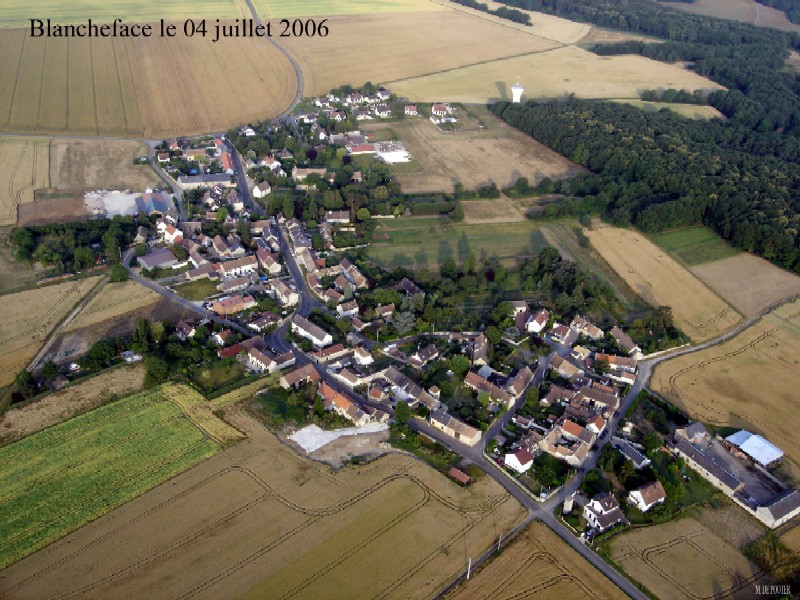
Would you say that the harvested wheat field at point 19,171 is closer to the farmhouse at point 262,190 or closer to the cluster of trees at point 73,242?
the cluster of trees at point 73,242

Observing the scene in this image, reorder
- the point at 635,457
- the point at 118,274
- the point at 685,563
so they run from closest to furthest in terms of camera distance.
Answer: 1. the point at 685,563
2. the point at 635,457
3. the point at 118,274

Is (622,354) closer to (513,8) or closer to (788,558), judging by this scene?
(788,558)

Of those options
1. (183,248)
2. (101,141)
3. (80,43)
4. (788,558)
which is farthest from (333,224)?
(80,43)

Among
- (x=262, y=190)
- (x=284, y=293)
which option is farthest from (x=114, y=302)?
(x=262, y=190)

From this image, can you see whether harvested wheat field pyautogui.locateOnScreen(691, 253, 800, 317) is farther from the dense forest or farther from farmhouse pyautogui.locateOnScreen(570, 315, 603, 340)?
farmhouse pyautogui.locateOnScreen(570, 315, 603, 340)

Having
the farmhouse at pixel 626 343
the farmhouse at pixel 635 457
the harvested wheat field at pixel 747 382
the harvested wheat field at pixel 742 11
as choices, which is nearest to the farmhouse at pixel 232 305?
Answer: the farmhouse at pixel 626 343

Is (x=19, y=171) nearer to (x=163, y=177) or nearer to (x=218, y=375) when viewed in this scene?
(x=163, y=177)

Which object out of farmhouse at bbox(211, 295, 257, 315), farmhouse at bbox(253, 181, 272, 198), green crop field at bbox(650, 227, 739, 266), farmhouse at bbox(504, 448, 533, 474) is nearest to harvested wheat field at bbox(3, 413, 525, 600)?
farmhouse at bbox(504, 448, 533, 474)
